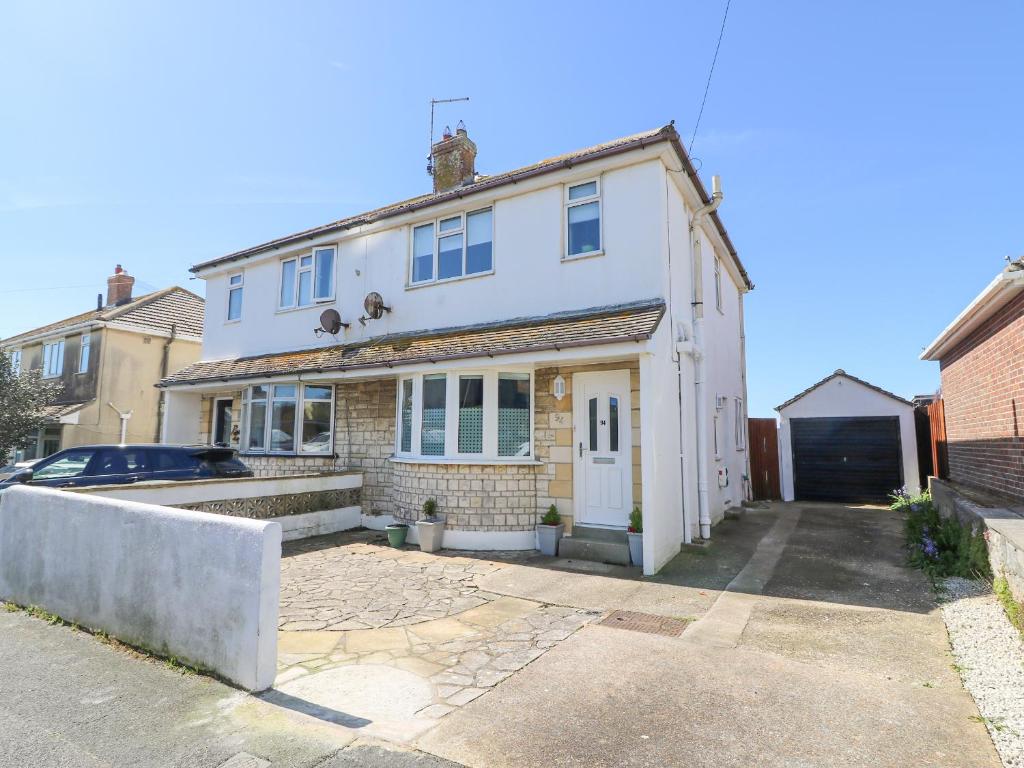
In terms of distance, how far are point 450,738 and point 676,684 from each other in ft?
5.67

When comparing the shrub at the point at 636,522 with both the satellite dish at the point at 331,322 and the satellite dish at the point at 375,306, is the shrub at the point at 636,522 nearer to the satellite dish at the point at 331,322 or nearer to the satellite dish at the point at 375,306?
the satellite dish at the point at 375,306

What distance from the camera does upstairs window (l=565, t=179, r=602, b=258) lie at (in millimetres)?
8648

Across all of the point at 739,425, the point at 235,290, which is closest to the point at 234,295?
the point at 235,290

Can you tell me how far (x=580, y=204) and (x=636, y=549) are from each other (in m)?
5.54

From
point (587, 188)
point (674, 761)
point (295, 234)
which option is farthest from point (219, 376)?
point (674, 761)

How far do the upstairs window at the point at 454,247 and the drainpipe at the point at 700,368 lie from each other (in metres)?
3.87

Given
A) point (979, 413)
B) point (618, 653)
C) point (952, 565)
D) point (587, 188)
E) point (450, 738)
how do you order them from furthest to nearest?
point (587, 188), point (979, 413), point (952, 565), point (618, 653), point (450, 738)

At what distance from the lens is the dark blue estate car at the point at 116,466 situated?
8281mm

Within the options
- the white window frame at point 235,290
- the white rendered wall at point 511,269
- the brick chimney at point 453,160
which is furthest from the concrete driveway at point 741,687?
the white window frame at point 235,290

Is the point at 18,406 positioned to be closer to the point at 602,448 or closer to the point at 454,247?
the point at 454,247

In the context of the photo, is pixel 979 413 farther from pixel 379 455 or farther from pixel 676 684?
pixel 379 455

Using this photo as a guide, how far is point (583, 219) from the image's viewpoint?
8.80m

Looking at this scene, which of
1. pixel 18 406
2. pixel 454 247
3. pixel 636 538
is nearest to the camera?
pixel 636 538

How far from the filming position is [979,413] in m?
8.21
